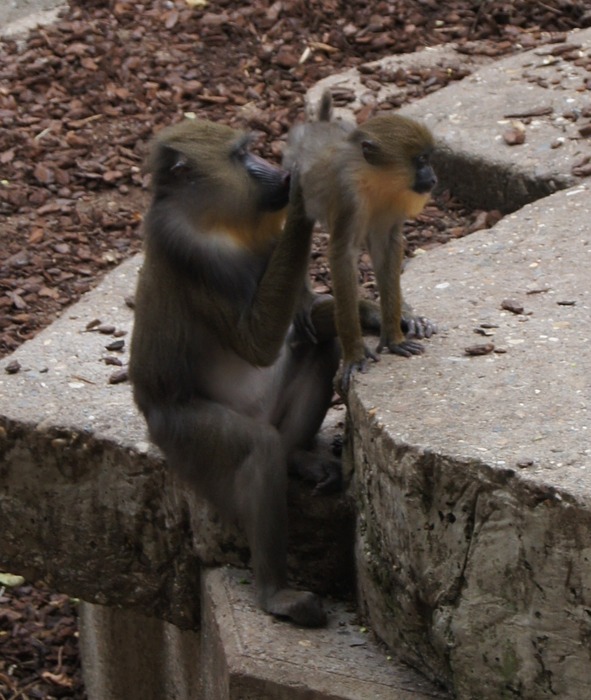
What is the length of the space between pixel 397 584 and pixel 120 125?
5.15 metres

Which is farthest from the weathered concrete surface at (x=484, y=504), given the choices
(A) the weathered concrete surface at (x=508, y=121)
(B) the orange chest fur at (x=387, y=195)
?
(A) the weathered concrete surface at (x=508, y=121)

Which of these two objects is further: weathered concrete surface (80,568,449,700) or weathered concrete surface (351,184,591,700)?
weathered concrete surface (80,568,449,700)

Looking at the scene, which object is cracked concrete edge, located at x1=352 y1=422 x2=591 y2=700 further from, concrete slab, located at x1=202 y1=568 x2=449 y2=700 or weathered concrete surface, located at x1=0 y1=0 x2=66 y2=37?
weathered concrete surface, located at x1=0 y1=0 x2=66 y2=37

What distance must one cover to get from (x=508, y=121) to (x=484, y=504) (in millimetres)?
3905

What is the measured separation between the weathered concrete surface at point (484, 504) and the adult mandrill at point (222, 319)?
306mm

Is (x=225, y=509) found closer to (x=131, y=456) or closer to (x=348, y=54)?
(x=131, y=456)

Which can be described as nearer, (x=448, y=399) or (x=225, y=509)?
(x=448, y=399)

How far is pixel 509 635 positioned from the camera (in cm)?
373

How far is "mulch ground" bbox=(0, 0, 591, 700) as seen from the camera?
7457 millimetres

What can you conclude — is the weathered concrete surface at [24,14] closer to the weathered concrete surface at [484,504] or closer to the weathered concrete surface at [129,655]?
the weathered concrete surface at [129,655]

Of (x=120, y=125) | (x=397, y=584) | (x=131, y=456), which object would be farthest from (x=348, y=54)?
(x=397, y=584)

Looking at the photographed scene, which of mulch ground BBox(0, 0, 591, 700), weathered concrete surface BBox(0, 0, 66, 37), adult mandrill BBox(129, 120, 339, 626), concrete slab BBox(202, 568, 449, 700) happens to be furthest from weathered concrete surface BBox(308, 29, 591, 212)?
concrete slab BBox(202, 568, 449, 700)

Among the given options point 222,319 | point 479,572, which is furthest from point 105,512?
point 479,572

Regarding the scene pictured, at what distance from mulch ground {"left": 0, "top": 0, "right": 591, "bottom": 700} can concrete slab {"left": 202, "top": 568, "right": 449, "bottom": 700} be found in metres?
2.67
